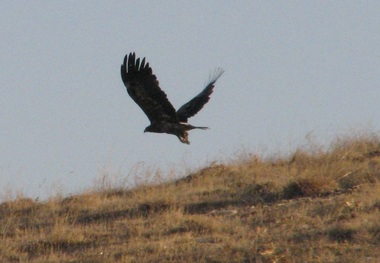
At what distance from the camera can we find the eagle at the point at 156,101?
41.4ft

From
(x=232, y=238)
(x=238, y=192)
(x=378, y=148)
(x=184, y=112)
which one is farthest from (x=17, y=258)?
(x=378, y=148)

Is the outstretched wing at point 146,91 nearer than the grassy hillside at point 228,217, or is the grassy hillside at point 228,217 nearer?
the grassy hillside at point 228,217

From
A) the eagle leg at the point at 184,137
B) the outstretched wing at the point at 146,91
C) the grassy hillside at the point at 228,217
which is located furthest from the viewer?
the eagle leg at the point at 184,137

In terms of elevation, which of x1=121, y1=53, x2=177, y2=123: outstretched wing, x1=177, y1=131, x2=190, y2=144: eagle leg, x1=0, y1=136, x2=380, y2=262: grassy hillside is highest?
x1=121, y1=53, x2=177, y2=123: outstretched wing

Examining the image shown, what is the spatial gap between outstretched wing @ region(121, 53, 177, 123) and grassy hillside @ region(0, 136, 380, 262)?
88 cm

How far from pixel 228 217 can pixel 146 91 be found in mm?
2275

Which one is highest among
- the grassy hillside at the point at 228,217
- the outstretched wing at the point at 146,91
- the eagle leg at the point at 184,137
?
the outstretched wing at the point at 146,91

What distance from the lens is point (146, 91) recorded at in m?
12.9

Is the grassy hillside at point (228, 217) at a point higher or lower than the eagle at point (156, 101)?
lower

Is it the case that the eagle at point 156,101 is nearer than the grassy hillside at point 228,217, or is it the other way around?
the grassy hillside at point 228,217

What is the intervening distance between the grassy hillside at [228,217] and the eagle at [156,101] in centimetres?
67

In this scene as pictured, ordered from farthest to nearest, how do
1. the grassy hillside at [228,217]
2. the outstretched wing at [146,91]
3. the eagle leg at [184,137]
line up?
the eagle leg at [184,137] < the outstretched wing at [146,91] < the grassy hillside at [228,217]

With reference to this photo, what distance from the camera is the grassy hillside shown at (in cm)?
961

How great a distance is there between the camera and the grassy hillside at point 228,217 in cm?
961
